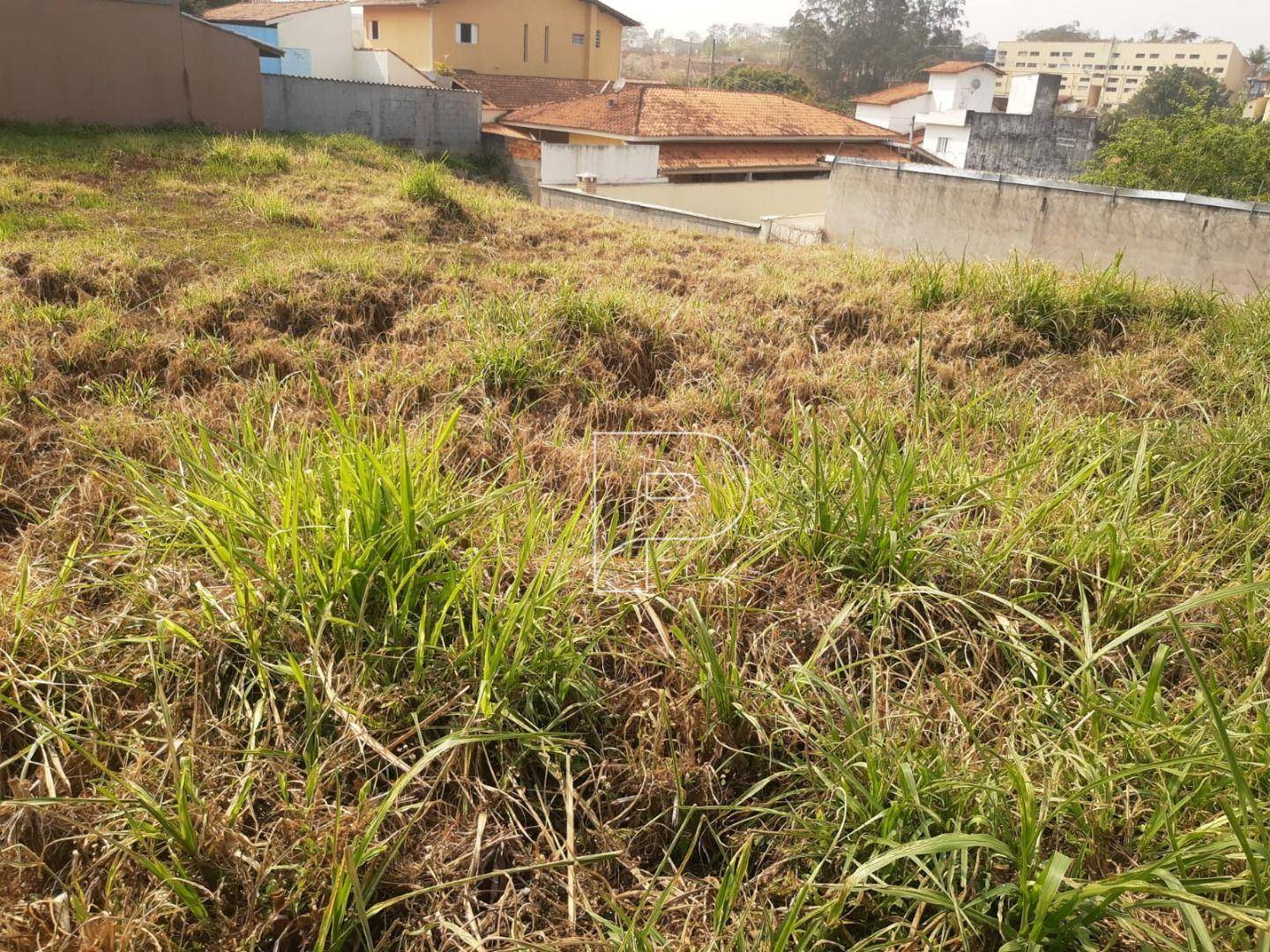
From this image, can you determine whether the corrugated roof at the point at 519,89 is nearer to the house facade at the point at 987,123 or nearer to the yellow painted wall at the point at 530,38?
the yellow painted wall at the point at 530,38

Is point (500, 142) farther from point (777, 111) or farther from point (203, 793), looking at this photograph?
point (203, 793)

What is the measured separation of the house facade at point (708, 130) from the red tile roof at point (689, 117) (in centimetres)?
3

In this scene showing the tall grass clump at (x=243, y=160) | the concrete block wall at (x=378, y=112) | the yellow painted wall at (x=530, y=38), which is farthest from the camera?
the yellow painted wall at (x=530, y=38)

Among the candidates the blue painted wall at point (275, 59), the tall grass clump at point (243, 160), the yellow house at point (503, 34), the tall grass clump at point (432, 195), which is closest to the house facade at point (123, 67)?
the tall grass clump at point (243, 160)

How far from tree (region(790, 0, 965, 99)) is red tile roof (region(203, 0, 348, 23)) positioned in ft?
134

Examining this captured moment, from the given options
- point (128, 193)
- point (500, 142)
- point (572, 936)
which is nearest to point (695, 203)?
point (500, 142)

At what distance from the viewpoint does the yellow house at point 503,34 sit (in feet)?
83.4

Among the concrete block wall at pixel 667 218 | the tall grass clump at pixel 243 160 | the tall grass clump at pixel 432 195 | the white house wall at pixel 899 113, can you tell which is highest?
the white house wall at pixel 899 113

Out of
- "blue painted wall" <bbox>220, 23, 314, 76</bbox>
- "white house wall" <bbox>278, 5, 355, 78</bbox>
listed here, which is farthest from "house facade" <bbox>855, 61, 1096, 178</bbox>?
"blue painted wall" <bbox>220, 23, 314, 76</bbox>

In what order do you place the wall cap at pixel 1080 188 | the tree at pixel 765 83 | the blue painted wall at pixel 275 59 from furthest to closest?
the tree at pixel 765 83 → the blue painted wall at pixel 275 59 → the wall cap at pixel 1080 188

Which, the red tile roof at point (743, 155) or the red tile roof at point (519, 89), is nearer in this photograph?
the red tile roof at point (743, 155)

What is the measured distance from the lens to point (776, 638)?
1872mm

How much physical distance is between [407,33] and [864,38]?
40148 millimetres

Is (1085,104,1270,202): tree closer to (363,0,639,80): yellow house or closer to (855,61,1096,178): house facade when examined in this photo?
(855,61,1096,178): house facade
